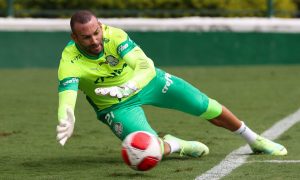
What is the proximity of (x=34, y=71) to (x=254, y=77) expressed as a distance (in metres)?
A: 4.48

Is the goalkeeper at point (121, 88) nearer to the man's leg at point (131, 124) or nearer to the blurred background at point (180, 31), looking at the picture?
the man's leg at point (131, 124)

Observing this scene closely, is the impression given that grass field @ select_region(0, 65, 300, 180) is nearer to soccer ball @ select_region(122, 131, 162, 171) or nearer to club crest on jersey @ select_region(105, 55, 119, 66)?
soccer ball @ select_region(122, 131, 162, 171)

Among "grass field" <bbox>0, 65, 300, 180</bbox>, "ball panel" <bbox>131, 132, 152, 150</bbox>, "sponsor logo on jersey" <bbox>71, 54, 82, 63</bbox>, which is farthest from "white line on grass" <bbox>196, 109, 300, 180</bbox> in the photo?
"sponsor logo on jersey" <bbox>71, 54, 82, 63</bbox>

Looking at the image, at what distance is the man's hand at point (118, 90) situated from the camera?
750 centimetres

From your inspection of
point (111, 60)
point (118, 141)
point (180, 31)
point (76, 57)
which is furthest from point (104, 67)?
point (180, 31)

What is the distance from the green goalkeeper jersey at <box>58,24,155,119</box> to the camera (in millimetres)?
8242

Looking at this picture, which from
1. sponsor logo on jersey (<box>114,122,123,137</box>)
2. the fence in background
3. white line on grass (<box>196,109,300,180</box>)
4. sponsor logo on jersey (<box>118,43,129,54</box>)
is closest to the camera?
white line on grass (<box>196,109,300,180</box>)

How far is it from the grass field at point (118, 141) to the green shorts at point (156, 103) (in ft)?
1.28

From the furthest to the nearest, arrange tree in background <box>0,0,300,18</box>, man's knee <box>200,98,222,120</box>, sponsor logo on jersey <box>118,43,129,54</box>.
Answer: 1. tree in background <box>0,0,300,18</box>
2. man's knee <box>200,98,222,120</box>
3. sponsor logo on jersey <box>118,43,129,54</box>

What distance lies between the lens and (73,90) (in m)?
8.24

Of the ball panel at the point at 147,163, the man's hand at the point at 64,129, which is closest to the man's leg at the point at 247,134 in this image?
the ball panel at the point at 147,163

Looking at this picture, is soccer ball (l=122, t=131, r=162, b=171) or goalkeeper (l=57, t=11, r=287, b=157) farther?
goalkeeper (l=57, t=11, r=287, b=157)

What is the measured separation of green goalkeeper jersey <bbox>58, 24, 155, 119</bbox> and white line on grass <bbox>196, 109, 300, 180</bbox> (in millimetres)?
954

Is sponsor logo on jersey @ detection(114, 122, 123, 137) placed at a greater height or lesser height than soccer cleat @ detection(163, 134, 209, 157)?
greater
